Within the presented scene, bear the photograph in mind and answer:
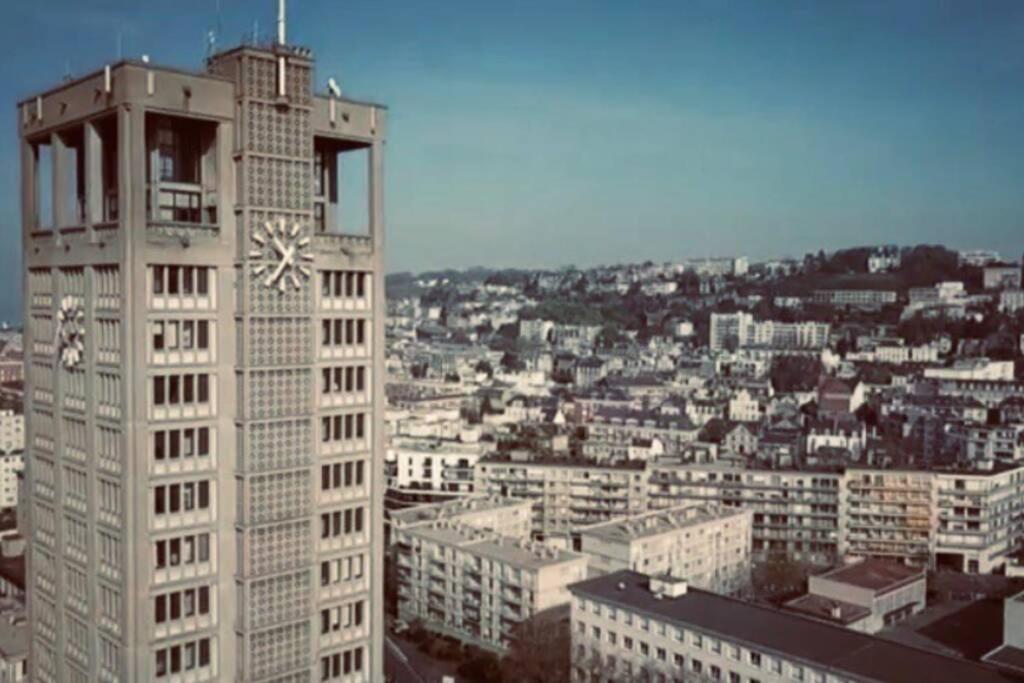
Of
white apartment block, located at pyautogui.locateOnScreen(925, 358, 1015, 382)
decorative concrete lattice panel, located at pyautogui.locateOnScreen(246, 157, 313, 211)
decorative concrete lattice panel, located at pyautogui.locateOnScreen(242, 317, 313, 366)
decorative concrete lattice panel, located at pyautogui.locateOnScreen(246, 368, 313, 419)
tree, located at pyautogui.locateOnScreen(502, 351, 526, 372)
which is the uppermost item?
decorative concrete lattice panel, located at pyautogui.locateOnScreen(246, 157, 313, 211)

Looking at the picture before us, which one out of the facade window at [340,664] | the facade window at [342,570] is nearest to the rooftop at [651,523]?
the facade window at [340,664]

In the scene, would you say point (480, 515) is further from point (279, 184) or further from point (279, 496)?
point (279, 184)

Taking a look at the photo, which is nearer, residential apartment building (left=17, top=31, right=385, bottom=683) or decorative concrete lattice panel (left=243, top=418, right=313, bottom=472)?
residential apartment building (left=17, top=31, right=385, bottom=683)

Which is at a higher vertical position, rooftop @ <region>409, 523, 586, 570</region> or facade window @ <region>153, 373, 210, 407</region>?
facade window @ <region>153, 373, 210, 407</region>

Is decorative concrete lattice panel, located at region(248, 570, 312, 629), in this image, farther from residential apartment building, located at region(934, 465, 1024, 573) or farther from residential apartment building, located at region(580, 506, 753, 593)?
residential apartment building, located at region(934, 465, 1024, 573)

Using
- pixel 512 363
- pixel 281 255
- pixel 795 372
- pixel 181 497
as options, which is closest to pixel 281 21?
pixel 281 255

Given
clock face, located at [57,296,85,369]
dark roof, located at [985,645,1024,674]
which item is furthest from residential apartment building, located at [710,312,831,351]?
clock face, located at [57,296,85,369]

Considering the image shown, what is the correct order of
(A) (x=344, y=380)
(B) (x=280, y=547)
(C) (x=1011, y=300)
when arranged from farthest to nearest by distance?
1. (C) (x=1011, y=300)
2. (A) (x=344, y=380)
3. (B) (x=280, y=547)

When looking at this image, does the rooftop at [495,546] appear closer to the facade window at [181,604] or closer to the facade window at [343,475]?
the facade window at [343,475]
